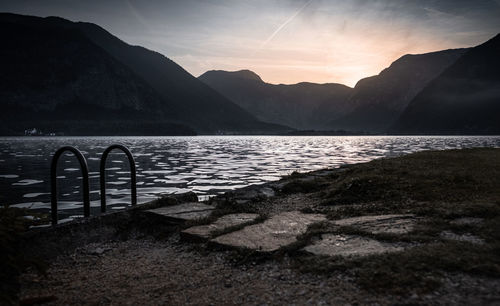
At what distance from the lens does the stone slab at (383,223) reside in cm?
452

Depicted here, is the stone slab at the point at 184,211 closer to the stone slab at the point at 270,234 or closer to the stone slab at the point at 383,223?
the stone slab at the point at 270,234

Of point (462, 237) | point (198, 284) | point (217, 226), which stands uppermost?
→ point (462, 237)

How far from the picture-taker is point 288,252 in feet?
13.4

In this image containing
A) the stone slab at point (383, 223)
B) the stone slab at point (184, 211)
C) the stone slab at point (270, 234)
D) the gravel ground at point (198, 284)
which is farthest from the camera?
the stone slab at point (184, 211)

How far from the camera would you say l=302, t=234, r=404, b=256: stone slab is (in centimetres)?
380

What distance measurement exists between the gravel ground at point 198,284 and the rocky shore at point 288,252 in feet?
0.05

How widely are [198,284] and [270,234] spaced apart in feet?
5.03

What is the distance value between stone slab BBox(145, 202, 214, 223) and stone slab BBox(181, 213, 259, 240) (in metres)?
0.46

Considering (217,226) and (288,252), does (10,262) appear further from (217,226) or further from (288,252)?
(288,252)

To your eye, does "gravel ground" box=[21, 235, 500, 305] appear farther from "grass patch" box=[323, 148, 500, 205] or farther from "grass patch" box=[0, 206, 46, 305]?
"grass patch" box=[323, 148, 500, 205]

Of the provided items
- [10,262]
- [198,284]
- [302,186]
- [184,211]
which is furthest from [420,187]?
[10,262]

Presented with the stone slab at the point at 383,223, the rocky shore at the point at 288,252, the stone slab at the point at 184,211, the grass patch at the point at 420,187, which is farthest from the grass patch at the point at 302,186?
the stone slab at the point at 383,223

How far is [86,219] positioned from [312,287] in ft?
15.0

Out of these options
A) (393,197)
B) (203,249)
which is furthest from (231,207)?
(393,197)
